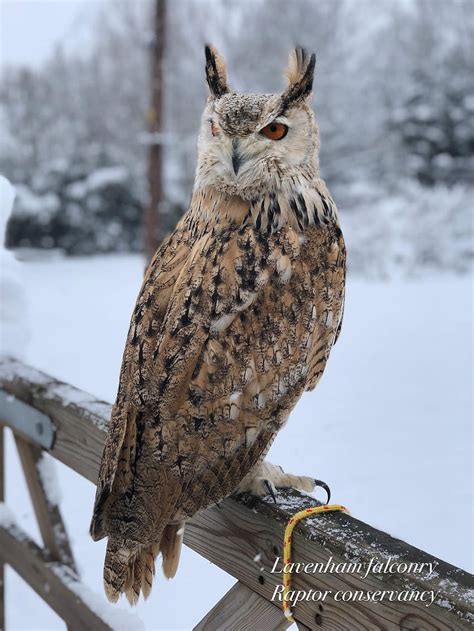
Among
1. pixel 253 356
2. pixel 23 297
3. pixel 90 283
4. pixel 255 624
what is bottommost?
pixel 90 283

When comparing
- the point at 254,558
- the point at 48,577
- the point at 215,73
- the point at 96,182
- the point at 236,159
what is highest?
the point at 215,73

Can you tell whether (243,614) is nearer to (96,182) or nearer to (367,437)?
(367,437)

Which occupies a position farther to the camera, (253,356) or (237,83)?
(237,83)

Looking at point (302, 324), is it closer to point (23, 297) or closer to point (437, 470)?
point (23, 297)

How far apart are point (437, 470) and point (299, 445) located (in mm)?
586

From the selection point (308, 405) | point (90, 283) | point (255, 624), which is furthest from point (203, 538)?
point (90, 283)

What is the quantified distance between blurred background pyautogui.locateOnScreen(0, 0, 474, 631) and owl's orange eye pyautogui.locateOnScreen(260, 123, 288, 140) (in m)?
1.24

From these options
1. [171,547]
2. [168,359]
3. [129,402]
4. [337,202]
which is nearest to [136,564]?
[171,547]

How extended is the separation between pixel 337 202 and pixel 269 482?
12925mm

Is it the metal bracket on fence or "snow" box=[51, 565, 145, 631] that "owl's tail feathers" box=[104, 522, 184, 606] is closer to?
"snow" box=[51, 565, 145, 631]

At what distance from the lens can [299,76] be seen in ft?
5.38

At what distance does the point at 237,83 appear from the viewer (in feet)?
50.6

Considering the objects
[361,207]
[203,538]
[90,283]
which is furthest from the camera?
[361,207]

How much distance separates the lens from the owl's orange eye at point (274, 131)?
1.59m
